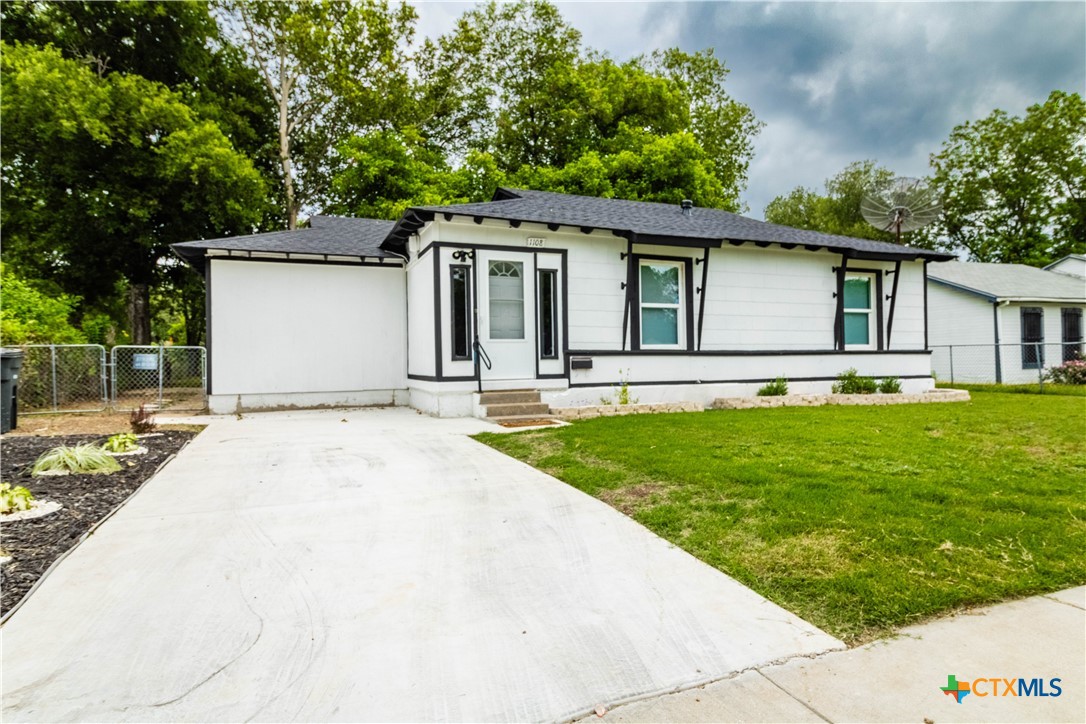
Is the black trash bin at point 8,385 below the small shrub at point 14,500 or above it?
above

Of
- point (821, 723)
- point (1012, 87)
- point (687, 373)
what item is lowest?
point (821, 723)

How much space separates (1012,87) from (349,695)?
3373 centimetres

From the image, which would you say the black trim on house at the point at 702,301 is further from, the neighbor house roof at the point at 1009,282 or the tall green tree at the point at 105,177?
the tall green tree at the point at 105,177

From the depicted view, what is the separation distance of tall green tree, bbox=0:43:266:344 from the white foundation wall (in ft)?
23.8

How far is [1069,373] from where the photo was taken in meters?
15.4

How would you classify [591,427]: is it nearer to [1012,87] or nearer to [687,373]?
[687,373]

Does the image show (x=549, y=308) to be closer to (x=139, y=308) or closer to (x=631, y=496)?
(x=631, y=496)

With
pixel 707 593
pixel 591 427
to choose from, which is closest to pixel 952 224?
pixel 591 427

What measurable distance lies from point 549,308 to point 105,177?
1453cm

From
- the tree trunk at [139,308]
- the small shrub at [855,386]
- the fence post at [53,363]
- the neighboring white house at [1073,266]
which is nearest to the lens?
the fence post at [53,363]

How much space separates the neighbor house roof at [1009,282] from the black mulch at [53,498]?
21216mm

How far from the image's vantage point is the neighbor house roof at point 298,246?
9383 millimetres

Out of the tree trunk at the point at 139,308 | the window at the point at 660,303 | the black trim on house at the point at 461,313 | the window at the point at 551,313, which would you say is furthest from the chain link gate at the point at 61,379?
the window at the point at 660,303

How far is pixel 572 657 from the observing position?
201 cm
